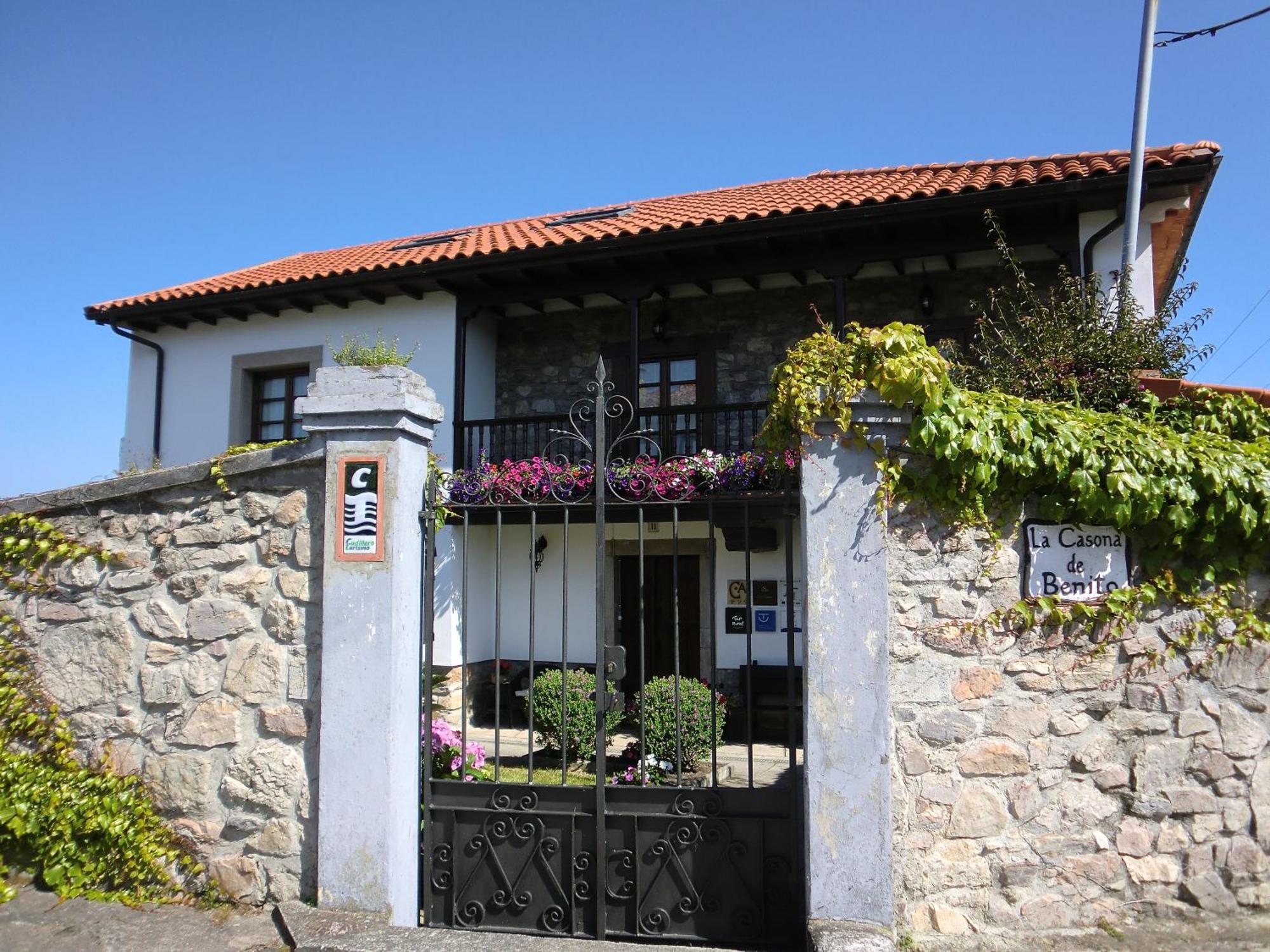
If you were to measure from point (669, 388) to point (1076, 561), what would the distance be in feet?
24.5

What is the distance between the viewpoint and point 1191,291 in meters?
Answer: 5.18

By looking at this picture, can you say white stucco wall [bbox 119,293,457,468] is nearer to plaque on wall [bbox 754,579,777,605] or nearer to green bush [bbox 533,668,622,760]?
green bush [bbox 533,668,622,760]

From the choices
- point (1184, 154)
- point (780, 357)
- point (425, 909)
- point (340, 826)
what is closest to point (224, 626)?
point (340, 826)

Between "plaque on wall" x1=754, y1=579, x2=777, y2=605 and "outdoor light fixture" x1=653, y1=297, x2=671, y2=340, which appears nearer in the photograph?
"plaque on wall" x1=754, y1=579, x2=777, y2=605

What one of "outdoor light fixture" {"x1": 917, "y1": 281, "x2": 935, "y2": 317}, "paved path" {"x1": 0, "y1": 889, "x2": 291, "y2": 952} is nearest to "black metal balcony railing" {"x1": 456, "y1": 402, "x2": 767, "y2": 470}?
"outdoor light fixture" {"x1": 917, "y1": 281, "x2": 935, "y2": 317}

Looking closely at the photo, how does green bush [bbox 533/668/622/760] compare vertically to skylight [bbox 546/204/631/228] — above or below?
below

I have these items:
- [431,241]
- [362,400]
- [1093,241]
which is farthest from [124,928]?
[431,241]

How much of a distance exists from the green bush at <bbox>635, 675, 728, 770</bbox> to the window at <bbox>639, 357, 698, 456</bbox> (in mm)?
3564

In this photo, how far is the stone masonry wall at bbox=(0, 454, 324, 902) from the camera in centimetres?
370

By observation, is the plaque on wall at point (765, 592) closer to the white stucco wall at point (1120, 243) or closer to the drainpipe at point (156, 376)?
the white stucco wall at point (1120, 243)

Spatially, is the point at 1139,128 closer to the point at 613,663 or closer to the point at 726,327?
the point at 726,327

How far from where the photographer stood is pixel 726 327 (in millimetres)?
10461

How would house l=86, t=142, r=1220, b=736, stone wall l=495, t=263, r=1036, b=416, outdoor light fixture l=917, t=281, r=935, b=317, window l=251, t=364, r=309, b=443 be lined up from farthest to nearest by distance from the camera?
window l=251, t=364, r=309, b=443, stone wall l=495, t=263, r=1036, b=416, outdoor light fixture l=917, t=281, r=935, b=317, house l=86, t=142, r=1220, b=736

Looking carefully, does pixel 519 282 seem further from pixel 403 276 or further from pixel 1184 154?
pixel 1184 154
